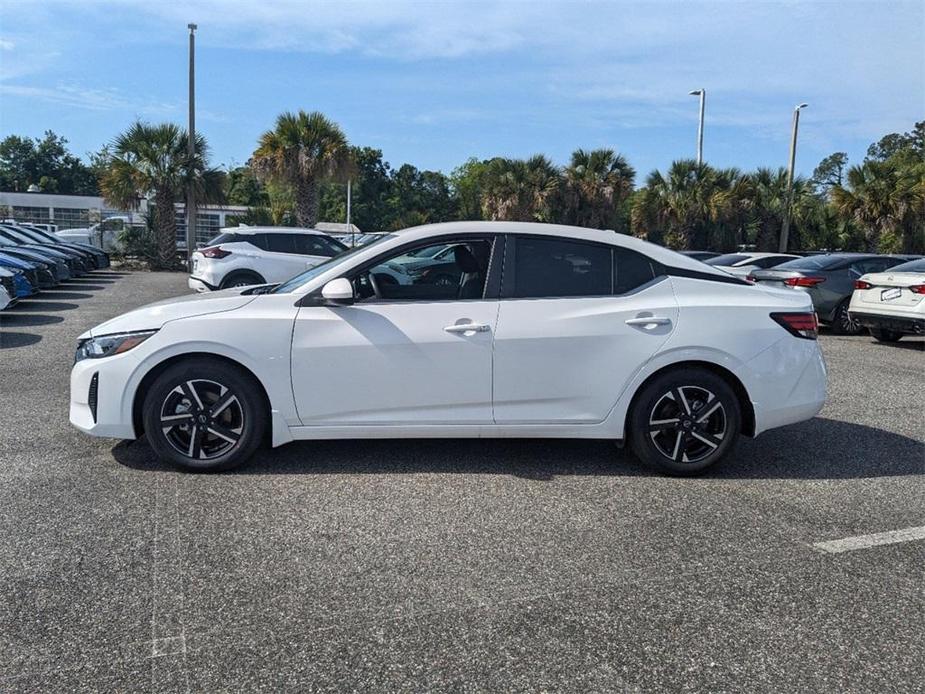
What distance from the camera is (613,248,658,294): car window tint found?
16.9ft

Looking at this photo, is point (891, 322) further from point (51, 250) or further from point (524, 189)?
point (524, 189)

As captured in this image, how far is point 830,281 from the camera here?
12.8 meters

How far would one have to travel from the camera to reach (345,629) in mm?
3092

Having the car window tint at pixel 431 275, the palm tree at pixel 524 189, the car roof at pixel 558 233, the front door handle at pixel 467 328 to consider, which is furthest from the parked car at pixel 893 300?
the palm tree at pixel 524 189

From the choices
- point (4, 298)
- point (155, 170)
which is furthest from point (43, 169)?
point (4, 298)

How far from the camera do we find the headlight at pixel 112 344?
4.85m

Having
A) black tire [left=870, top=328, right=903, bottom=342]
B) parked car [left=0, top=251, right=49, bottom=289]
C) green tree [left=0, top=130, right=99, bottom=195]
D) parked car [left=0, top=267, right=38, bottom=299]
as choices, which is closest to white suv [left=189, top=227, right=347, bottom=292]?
parked car [left=0, top=267, right=38, bottom=299]

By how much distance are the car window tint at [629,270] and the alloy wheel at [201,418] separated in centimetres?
251

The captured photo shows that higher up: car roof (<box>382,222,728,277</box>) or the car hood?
car roof (<box>382,222,728,277</box>)

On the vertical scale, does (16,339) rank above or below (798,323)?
below

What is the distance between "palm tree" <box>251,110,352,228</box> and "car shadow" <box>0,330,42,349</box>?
55.7 ft

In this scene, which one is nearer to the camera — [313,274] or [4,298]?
[313,274]

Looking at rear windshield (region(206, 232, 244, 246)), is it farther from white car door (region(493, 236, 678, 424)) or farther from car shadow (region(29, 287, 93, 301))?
white car door (region(493, 236, 678, 424))

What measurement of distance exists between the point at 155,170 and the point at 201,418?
2400 cm
